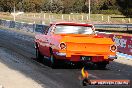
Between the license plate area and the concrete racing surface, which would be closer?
the concrete racing surface

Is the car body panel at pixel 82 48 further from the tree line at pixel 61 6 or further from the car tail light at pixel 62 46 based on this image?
the tree line at pixel 61 6

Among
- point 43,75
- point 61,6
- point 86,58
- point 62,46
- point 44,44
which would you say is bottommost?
point 61,6

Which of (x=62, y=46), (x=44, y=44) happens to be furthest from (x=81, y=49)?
(x=44, y=44)

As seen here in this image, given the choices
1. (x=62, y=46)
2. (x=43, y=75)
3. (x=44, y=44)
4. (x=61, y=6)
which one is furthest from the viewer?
(x=61, y=6)

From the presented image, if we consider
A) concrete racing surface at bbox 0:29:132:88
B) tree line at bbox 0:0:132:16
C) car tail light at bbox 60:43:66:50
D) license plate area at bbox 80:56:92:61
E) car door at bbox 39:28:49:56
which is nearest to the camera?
concrete racing surface at bbox 0:29:132:88

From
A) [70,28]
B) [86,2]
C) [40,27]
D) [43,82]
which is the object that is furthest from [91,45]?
[86,2]

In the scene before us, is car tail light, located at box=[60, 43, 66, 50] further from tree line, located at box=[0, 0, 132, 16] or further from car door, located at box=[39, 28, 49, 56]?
tree line, located at box=[0, 0, 132, 16]

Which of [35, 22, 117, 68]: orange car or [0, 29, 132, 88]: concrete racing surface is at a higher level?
[35, 22, 117, 68]: orange car

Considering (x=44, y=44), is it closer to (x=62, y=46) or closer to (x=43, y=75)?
(x=62, y=46)

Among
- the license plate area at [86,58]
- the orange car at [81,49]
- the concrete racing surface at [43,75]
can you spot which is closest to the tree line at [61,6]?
the concrete racing surface at [43,75]

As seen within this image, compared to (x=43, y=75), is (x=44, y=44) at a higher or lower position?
higher

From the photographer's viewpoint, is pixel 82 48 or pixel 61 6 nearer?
pixel 82 48

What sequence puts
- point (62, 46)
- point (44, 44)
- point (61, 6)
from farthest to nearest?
1. point (61, 6)
2. point (44, 44)
3. point (62, 46)

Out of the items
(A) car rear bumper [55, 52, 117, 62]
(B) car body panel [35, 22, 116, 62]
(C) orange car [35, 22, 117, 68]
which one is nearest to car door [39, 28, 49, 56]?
(C) orange car [35, 22, 117, 68]
